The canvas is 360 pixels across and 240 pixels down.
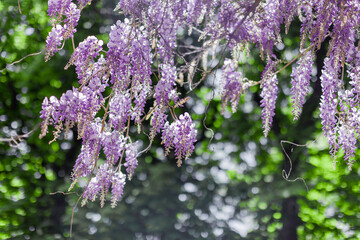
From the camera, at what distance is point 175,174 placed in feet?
21.8

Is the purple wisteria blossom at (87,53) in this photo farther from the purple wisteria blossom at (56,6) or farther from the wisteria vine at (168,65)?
the purple wisteria blossom at (56,6)

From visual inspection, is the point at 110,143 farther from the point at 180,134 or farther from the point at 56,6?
the point at 56,6

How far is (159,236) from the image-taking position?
21.2ft

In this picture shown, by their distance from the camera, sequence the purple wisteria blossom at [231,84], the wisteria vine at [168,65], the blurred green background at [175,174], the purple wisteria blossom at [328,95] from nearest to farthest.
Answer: the purple wisteria blossom at [231,84], the wisteria vine at [168,65], the purple wisteria blossom at [328,95], the blurred green background at [175,174]

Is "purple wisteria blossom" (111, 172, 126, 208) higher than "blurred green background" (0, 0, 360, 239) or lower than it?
higher

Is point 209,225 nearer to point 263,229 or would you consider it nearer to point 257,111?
point 263,229

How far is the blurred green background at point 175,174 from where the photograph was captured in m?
6.42

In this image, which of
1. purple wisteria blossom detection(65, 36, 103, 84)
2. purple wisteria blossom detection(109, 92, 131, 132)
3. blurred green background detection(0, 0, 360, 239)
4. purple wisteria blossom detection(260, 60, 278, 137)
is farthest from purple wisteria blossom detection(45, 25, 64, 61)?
blurred green background detection(0, 0, 360, 239)

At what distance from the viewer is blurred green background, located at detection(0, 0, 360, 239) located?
642cm

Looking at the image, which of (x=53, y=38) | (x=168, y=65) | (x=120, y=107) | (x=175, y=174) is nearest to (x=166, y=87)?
(x=168, y=65)

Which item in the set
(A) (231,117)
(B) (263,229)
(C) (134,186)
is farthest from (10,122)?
(B) (263,229)

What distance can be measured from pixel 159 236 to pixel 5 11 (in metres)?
4.05

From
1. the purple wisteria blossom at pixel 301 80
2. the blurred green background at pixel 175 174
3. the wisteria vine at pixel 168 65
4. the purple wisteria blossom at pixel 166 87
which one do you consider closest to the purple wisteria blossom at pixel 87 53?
the wisteria vine at pixel 168 65

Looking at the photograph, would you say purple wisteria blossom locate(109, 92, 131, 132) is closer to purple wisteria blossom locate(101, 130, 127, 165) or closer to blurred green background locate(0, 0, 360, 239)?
purple wisteria blossom locate(101, 130, 127, 165)
